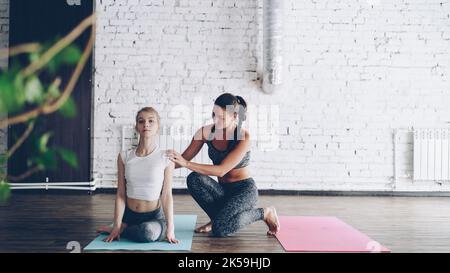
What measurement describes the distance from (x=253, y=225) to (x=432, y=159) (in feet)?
7.65

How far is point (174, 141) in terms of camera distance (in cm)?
419

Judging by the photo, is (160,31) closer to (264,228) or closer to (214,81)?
(214,81)

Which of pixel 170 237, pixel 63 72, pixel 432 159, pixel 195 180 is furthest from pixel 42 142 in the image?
pixel 432 159

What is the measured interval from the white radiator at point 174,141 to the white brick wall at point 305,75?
0.11 m

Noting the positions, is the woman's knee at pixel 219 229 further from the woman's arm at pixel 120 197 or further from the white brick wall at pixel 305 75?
the white brick wall at pixel 305 75

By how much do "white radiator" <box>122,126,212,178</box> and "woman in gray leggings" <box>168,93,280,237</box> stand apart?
5.40ft

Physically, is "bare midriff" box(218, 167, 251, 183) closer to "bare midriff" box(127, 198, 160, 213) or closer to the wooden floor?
the wooden floor

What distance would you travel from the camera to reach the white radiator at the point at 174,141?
4168 millimetres

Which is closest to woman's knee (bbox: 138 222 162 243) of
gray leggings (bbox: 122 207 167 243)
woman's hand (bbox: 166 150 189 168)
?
gray leggings (bbox: 122 207 167 243)

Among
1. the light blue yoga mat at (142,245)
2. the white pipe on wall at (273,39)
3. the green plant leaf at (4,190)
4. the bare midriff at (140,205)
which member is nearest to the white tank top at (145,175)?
the bare midriff at (140,205)

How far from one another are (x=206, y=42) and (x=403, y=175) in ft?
7.86

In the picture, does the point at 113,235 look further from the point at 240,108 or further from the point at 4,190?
the point at 4,190

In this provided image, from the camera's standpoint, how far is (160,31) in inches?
169

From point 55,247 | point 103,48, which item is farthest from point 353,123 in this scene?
point 55,247
